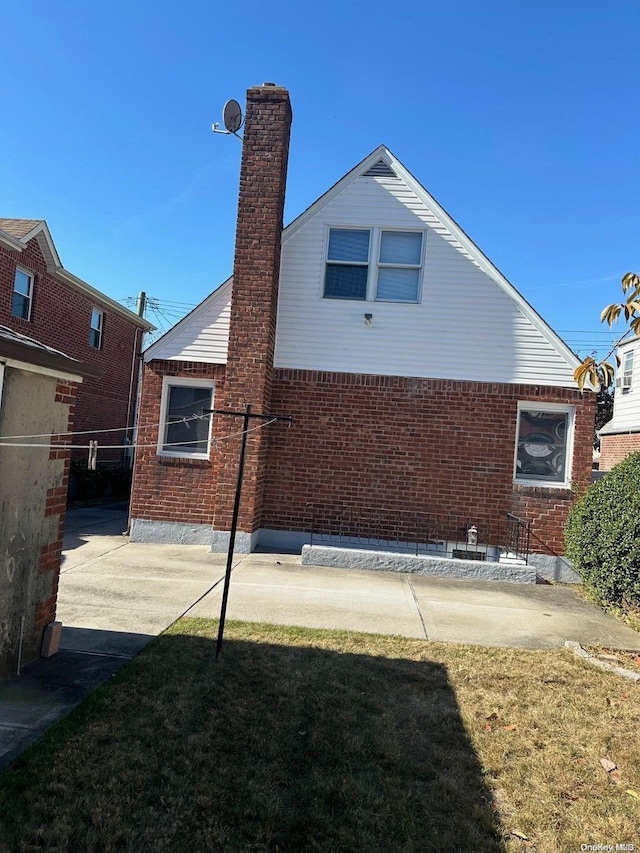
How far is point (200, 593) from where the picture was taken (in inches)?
252

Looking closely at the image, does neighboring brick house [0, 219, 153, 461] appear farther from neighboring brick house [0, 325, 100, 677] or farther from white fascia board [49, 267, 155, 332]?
neighboring brick house [0, 325, 100, 677]

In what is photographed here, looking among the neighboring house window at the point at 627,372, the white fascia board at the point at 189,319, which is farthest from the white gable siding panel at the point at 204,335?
the neighboring house window at the point at 627,372

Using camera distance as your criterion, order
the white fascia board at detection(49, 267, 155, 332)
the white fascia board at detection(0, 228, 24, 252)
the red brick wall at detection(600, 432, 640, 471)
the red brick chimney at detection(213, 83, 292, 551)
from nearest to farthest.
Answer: the red brick chimney at detection(213, 83, 292, 551) → the white fascia board at detection(0, 228, 24, 252) → the white fascia board at detection(49, 267, 155, 332) → the red brick wall at detection(600, 432, 640, 471)

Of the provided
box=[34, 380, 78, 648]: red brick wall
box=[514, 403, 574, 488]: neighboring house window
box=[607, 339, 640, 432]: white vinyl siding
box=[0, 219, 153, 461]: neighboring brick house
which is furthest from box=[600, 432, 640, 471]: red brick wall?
box=[34, 380, 78, 648]: red brick wall

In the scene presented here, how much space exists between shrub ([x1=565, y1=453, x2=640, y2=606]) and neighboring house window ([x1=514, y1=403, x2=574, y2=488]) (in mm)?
1222

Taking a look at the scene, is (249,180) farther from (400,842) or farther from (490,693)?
(400,842)

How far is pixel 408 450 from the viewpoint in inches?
361

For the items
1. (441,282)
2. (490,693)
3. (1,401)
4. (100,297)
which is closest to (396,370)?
(441,282)

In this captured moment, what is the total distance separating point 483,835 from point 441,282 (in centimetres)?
813

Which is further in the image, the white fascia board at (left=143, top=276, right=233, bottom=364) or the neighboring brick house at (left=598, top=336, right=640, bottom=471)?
the neighboring brick house at (left=598, top=336, right=640, bottom=471)

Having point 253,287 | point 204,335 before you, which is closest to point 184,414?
point 204,335

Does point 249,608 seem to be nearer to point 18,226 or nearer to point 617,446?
point 18,226

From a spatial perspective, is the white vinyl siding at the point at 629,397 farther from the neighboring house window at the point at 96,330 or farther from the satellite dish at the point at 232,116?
the neighboring house window at the point at 96,330

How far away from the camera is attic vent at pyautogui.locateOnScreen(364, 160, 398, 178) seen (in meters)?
9.43
